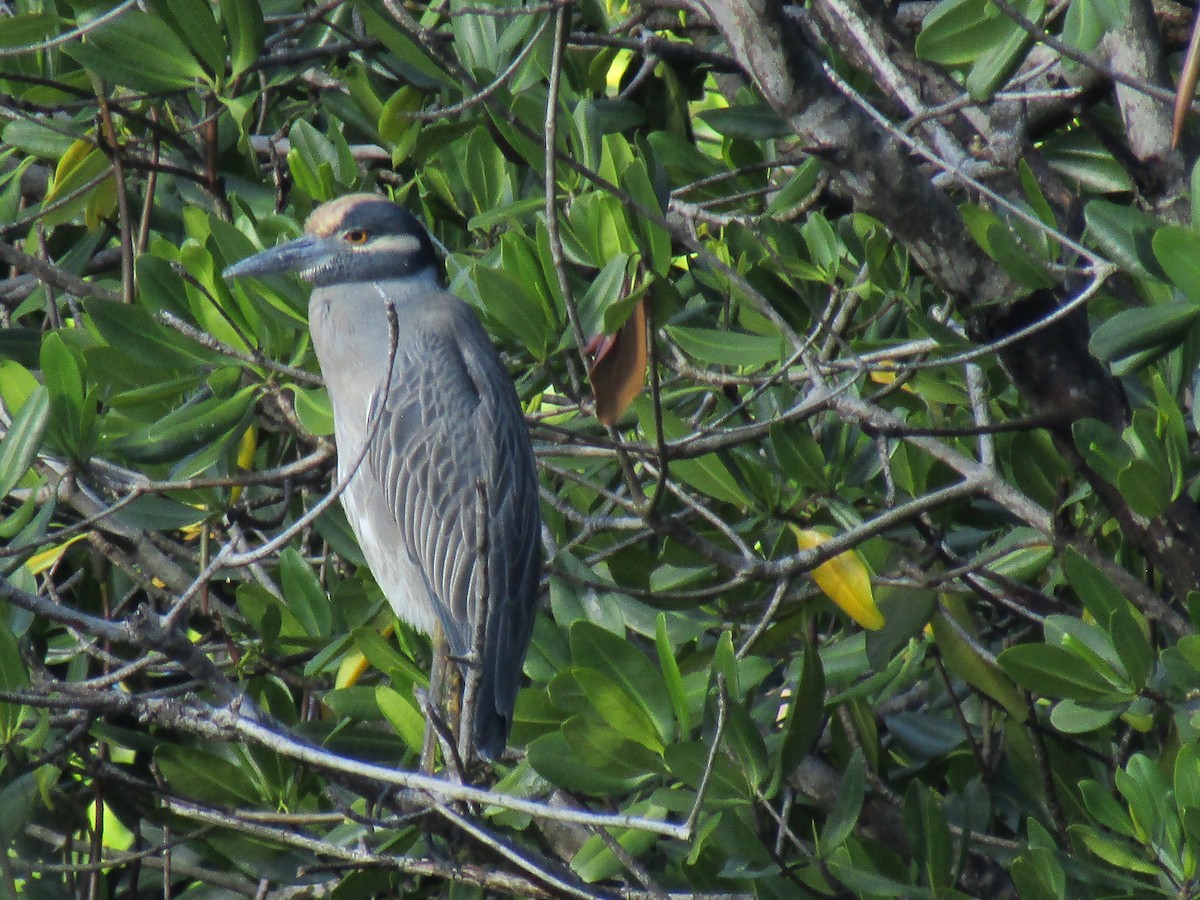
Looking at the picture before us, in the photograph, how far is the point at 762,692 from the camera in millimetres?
3250

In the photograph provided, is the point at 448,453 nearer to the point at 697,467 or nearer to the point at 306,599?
the point at 306,599

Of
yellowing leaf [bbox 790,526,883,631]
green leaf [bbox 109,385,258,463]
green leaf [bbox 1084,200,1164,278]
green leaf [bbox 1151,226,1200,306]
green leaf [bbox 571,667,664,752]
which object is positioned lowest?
yellowing leaf [bbox 790,526,883,631]

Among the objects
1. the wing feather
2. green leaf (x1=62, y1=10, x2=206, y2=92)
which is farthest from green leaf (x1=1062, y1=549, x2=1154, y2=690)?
green leaf (x1=62, y1=10, x2=206, y2=92)

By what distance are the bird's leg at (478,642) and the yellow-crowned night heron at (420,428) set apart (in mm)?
597

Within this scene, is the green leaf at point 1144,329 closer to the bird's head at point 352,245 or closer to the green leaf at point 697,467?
the green leaf at point 697,467

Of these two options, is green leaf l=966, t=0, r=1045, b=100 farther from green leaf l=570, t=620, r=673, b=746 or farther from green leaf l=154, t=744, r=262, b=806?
green leaf l=154, t=744, r=262, b=806

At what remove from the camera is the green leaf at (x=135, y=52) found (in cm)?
281

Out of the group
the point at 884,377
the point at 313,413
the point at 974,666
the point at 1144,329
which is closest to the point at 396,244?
the point at 313,413

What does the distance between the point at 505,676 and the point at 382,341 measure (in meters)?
1.04

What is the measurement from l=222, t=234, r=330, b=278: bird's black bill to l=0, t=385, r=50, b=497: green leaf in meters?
0.48

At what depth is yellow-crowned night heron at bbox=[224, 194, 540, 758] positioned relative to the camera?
3.18 meters

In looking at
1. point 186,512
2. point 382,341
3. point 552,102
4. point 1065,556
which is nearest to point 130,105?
point 382,341

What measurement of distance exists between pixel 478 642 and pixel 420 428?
1525 mm

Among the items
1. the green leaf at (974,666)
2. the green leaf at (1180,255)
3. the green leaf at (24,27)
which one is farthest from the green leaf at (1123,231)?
the green leaf at (24,27)
